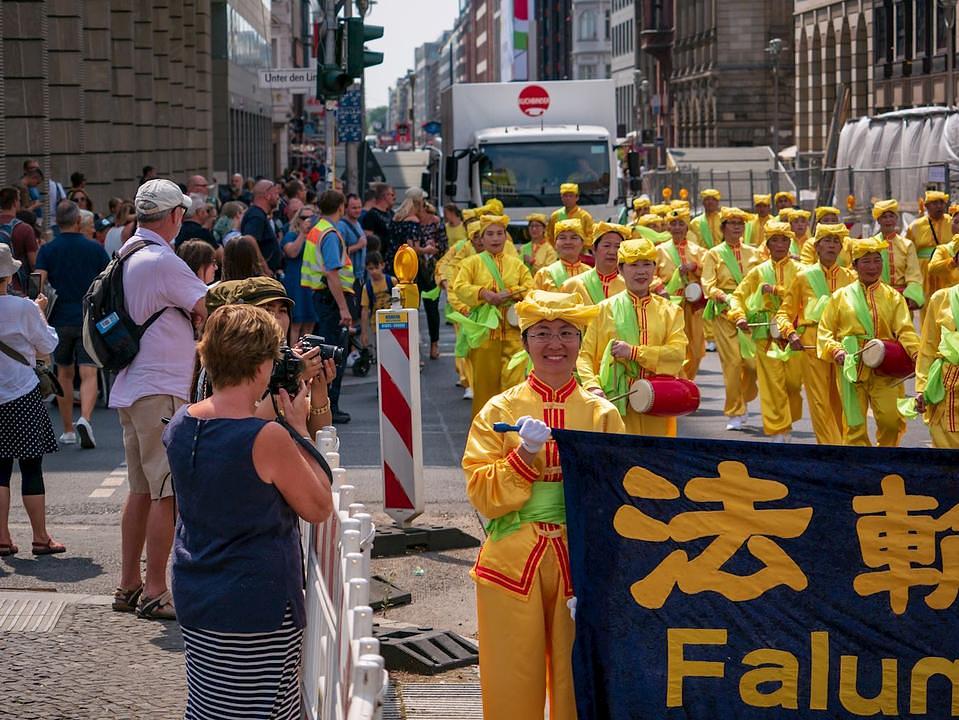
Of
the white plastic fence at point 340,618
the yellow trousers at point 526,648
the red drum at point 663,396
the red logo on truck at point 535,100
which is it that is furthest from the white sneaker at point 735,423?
the red logo on truck at point 535,100

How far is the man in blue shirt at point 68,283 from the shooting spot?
13438mm

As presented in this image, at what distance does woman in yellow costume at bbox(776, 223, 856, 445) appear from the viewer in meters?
11.8

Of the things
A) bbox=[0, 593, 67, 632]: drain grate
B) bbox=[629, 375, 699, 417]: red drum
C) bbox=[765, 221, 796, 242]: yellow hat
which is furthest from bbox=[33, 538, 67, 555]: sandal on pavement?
bbox=[765, 221, 796, 242]: yellow hat

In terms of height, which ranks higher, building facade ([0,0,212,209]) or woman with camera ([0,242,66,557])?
building facade ([0,0,212,209])

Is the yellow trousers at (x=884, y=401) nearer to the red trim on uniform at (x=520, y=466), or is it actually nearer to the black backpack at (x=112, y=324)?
the black backpack at (x=112, y=324)

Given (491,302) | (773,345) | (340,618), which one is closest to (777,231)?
(773,345)

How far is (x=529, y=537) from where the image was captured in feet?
17.8

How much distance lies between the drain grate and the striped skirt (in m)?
2.76

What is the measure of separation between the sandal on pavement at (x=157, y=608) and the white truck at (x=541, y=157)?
18909 millimetres

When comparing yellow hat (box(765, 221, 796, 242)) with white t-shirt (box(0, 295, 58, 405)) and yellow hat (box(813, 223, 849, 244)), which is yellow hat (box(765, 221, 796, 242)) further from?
white t-shirt (box(0, 295, 58, 405))

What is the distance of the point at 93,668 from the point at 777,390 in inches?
300

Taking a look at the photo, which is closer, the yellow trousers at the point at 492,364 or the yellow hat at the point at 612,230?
the yellow hat at the point at 612,230

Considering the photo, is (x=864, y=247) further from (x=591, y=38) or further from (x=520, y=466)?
(x=591, y=38)

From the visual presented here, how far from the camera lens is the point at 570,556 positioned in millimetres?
5359
